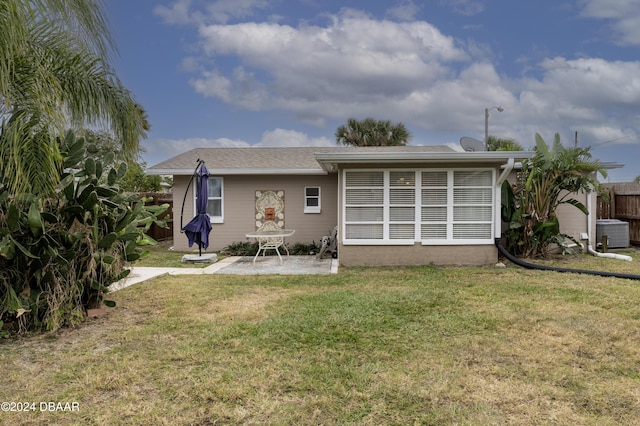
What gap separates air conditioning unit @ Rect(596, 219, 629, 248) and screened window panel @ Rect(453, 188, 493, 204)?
5.04 metres

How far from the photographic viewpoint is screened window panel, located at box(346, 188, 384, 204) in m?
9.59

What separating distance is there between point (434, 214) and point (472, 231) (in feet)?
3.30

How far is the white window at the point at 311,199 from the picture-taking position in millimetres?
12742

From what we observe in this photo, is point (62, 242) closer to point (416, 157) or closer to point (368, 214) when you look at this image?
point (368, 214)

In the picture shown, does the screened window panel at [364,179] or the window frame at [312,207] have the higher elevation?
the screened window panel at [364,179]

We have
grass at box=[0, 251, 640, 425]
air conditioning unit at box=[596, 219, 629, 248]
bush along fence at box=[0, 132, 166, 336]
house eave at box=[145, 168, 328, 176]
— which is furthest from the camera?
house eave at box=[145, 168, 328, 176]

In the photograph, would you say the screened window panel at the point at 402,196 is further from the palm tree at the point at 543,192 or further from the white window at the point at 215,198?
the white window at the point at 215,198

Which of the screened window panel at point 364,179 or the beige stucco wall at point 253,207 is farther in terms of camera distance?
the beige stucco wall at point 253,207

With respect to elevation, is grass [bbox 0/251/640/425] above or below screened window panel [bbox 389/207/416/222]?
below

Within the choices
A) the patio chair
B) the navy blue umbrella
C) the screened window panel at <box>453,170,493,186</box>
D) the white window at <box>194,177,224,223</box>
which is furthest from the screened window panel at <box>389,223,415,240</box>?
the white window at <box>194,177,224,223</box>

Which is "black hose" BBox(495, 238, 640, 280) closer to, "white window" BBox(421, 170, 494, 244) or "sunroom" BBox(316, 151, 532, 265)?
"sunroom" BBox(316, 151, 532, 265)

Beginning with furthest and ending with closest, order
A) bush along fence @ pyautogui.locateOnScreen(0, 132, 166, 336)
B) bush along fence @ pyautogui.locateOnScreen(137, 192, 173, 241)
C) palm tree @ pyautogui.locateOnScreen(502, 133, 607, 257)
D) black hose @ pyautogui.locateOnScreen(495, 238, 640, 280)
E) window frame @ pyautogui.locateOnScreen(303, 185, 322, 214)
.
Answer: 1. bush along fence @ pyautogui.locateOnScreen(137, 192, 173, 241)
2. window frame @ pyautogui.locateOnScreen(303, 185, 322, 214)
3. palm tree @ pyautogui.locateOnScreen(502, 133, 607, 257)
4. black hose @ pyautogui.locateOnScreen(495, 238, 640, 280)
5. bush along fence @ pyautogui.locateOnScreen(0, 132, 166, 336)

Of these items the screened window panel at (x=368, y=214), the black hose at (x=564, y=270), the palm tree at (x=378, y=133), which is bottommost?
the black hose at (x=564, y=270)

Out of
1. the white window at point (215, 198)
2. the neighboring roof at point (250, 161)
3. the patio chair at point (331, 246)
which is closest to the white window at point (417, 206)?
the patio chair at point (331, 246)
